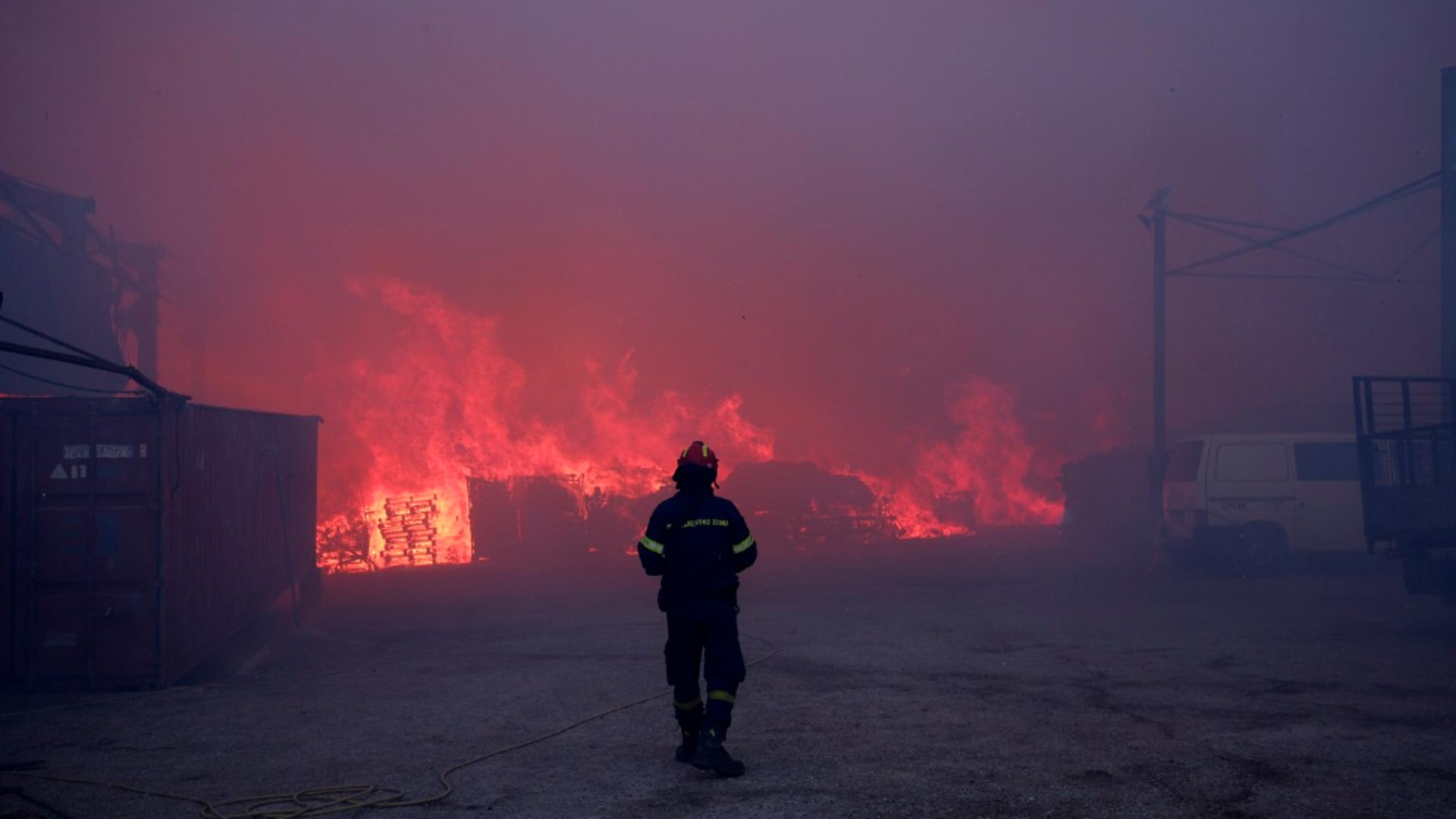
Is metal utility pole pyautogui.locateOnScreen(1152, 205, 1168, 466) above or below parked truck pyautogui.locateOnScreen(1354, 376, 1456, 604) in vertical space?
above

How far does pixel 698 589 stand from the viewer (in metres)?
6.01

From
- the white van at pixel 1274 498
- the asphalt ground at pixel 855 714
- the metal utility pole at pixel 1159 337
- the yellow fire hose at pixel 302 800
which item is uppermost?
the metal utility pole at pixel 1159 337

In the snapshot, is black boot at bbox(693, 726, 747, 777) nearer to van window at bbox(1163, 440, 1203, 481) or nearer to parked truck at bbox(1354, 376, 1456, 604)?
parked truck at bbox(1354, 376, 1456, 604)

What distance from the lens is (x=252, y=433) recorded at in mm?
11734

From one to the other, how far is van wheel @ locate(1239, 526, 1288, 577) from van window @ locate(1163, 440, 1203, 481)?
3.86 ft

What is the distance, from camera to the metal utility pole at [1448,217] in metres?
14.3

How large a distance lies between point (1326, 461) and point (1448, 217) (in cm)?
376

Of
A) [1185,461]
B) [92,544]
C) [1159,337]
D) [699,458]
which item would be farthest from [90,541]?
[1159,337]

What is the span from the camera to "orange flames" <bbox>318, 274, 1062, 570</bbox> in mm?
22906

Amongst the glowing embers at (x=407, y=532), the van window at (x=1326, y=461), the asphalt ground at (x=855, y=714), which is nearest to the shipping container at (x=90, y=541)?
the asphalt ground at (x=855, y=714)

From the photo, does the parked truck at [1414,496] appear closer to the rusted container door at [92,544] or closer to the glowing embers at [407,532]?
the rusted container door at [92,544]

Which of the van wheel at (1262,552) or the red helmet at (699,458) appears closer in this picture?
the red helmet at (699,458)

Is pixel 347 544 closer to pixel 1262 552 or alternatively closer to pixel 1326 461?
pixel 1262 552

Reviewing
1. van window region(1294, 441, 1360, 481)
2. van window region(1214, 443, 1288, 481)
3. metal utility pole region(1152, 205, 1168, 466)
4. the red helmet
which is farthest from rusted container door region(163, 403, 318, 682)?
metal utility pole region(1152, 205, 1168, 466)
